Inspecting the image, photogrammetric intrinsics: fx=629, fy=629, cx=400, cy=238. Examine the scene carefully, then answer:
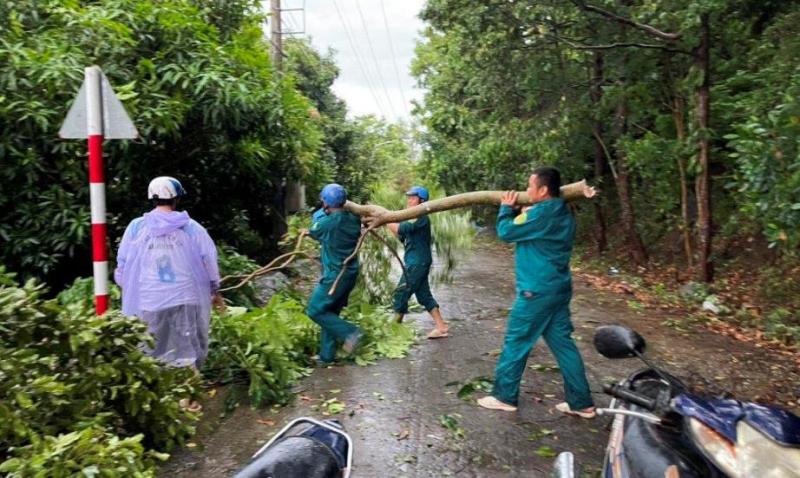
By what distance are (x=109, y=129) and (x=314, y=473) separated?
3.47 meters

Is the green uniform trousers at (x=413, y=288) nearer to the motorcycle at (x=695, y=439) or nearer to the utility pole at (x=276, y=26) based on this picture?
the motorcycle at (x=695, y=439)

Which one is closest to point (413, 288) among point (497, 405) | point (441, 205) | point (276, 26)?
point (441, 205)

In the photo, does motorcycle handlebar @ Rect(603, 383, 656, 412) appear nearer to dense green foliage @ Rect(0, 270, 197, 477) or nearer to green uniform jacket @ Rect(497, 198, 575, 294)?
green uniform jacket @ Rect(497, 198, 575, 294)

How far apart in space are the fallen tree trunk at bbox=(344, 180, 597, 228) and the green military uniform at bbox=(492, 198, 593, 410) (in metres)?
0.14

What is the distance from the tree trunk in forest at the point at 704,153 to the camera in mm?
8953

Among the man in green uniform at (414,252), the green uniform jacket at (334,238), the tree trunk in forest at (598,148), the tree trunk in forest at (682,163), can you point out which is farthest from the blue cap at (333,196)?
the tree trunk in forest at (598,148)

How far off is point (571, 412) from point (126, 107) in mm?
4830

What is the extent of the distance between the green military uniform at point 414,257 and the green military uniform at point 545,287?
2428 millimetres

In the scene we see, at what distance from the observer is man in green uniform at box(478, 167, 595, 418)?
457cm

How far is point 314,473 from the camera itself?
216 centimetres

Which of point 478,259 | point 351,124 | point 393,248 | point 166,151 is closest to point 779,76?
point 393,248

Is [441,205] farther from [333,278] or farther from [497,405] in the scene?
[497,405]

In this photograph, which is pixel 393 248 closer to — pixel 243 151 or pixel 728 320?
pixel 243 151

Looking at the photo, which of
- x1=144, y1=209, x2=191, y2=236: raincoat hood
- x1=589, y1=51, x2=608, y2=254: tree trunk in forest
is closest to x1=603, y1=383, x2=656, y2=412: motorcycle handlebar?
x1=144, y1=209, x2=191, y2=236: raincoat hood
